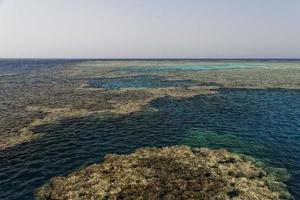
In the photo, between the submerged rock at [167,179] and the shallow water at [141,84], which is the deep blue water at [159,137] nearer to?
the submerged rock at [167,179]

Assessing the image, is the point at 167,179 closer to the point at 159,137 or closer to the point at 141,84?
the point at 159,137

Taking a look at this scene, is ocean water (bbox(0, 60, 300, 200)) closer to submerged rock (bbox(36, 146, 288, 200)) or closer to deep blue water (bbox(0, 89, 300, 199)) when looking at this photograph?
deep blue water (bbox(0, 89, 300, 199))

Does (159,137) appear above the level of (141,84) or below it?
below

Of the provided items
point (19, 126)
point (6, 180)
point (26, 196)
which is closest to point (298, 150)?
point (26, 196)

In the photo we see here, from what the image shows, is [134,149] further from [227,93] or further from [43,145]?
[227,93]

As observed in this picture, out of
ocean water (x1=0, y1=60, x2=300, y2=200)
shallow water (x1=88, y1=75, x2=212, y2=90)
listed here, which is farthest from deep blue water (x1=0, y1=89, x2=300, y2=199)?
shallow water (x1=88, y1=75, x2=212, y2=90)

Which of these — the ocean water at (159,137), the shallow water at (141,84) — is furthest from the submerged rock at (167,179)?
the shallow water at (141,84)

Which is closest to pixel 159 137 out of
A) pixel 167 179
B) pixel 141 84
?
pixel 167 179
